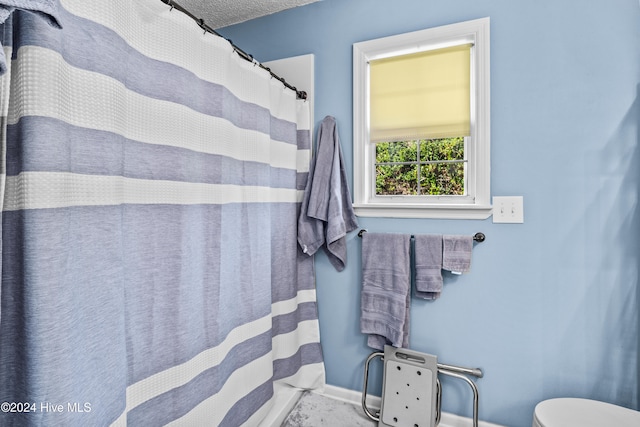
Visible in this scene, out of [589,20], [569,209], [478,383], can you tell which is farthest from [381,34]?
[478,383]

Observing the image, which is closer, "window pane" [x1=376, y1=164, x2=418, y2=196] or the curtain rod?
the curtain rod

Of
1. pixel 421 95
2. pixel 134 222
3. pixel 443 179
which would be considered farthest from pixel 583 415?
pixel 134 222

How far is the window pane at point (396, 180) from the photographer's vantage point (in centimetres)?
178

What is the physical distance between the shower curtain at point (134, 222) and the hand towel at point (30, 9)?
85mm

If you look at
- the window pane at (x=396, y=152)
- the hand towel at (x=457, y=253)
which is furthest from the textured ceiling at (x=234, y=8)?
the hand towel at (x=457, y=253)

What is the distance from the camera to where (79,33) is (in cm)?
73

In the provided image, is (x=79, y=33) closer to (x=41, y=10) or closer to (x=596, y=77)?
(x=41, y=10)

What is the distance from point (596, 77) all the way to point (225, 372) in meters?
1.92

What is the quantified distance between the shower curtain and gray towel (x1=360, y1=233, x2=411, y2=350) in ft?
1.59

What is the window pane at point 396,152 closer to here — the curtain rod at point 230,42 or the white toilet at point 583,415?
the curtain rod at point 230,42

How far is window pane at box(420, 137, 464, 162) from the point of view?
1.69 m

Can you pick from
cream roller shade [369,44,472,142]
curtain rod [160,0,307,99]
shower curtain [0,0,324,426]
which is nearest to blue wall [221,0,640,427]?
cream roller shade [369,44,472,142]

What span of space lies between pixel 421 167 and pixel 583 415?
122 centimetres

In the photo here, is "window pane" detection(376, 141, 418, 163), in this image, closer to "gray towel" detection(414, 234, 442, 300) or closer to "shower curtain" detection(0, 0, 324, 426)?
"gray towel" detection(414, 234, 442, 300)
